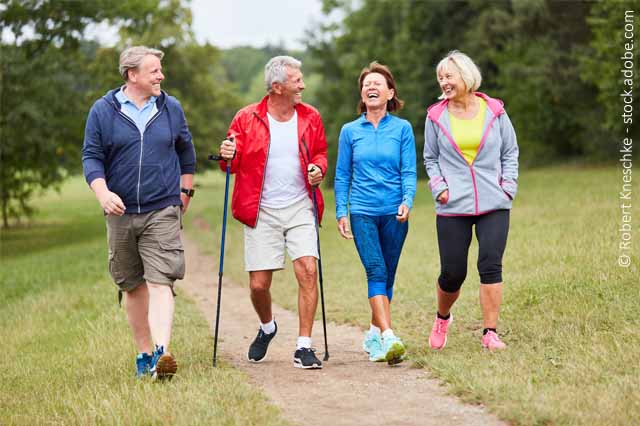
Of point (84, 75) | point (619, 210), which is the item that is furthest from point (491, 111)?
point (84, 75)

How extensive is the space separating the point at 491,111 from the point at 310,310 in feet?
7.27

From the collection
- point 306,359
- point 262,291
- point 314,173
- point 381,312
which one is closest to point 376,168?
point 314,173

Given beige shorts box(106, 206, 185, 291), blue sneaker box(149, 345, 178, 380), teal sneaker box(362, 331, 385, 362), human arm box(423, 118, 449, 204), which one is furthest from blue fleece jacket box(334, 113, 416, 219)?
blue sneaker box(149, 345, 178, 380)

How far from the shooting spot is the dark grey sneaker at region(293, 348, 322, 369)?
269 inches

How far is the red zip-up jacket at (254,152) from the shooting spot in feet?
22.8

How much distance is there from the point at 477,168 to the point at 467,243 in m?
0.64

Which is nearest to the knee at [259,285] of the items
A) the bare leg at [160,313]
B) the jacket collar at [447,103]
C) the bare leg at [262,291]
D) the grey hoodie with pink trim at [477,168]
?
the bare leg at [262,291]

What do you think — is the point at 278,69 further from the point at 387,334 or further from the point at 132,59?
the point at 387,334

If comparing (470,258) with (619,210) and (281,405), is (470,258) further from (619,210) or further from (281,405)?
(281,405)

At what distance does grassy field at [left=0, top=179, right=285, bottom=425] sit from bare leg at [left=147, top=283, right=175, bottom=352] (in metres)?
0.33

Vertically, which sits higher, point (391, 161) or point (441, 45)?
point (441, 45)

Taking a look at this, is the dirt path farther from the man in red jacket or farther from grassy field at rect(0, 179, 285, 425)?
the man in red jacket

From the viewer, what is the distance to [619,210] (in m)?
14.7

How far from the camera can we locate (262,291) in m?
7.19
